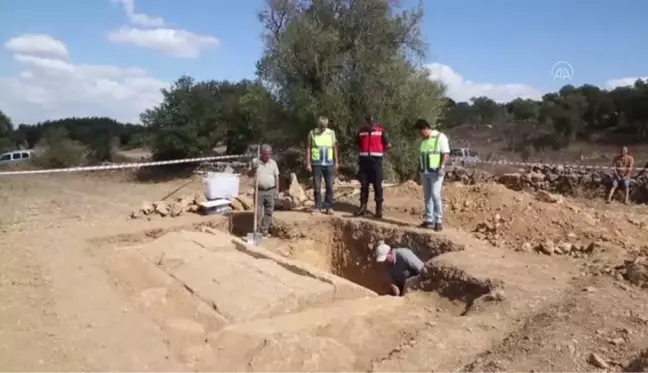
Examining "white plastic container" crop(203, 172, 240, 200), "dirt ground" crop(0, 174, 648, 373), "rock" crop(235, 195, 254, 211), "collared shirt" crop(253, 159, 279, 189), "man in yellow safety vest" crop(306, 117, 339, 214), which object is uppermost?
"man in yellow safety vest" crop(306, 117, 339, 214)

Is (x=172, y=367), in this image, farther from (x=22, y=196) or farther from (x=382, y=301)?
(x=22, y=196)

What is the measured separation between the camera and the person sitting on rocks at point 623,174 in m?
12.2

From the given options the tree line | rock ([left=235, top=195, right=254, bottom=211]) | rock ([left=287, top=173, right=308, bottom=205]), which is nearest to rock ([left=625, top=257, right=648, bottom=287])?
rock ([left=287, top=173, right=308, bottom=205])

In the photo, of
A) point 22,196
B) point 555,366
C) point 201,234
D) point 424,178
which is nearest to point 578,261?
point 424,178

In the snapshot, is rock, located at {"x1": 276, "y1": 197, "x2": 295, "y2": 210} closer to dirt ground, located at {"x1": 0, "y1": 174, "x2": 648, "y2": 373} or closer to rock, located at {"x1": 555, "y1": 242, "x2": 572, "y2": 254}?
dirt ground, located at {"x1": 0, "y1": 174, "x2": 648, "y2": 373}

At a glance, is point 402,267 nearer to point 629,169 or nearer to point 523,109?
point 629,169

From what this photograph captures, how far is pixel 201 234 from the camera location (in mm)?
8633

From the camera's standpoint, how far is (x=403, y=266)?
6.98 metres

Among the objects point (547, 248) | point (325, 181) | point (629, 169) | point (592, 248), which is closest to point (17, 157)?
point (325, 181)

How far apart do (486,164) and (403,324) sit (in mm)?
11914

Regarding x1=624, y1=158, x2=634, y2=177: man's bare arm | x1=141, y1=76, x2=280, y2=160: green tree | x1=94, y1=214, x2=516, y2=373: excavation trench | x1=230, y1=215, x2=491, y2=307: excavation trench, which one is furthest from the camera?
x1=141, y1=76, x2=280, y2=160: green tree

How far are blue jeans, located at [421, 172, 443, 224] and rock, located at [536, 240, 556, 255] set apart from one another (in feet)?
4.48

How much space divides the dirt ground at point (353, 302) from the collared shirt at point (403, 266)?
35 cm

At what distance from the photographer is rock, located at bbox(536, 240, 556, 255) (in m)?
6.88
